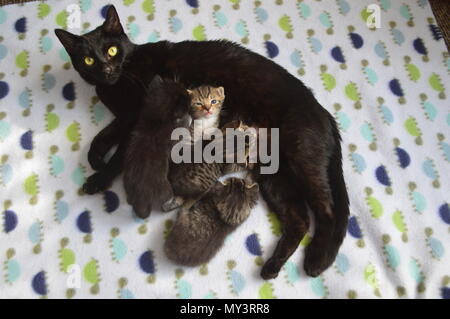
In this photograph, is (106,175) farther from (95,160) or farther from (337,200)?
(337,200)

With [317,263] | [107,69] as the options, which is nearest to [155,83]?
[107,69]

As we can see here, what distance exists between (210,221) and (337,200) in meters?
0.38

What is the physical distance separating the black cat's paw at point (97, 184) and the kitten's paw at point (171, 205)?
0.68 ft

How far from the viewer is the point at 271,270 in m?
1.29

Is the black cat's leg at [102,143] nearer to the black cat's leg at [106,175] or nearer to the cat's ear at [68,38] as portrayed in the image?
the black cat's leg at [106,175]

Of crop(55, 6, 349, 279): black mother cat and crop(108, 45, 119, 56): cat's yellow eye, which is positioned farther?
crop(108, 45, 119, 56): cat's yellow eye

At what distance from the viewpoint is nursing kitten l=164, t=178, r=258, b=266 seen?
49.4 inches

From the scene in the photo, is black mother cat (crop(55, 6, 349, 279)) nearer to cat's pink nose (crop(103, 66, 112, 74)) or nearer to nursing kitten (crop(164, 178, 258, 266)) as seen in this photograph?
cat's pink nose (crop(103, 66, 112, 74))

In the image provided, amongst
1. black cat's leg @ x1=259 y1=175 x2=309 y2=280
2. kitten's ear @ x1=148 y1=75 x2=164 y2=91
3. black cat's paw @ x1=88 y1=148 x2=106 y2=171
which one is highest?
kitten's ear @ x1=148 y1=75 x2=164 y2=91

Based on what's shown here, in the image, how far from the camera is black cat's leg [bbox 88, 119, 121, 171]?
145 cm

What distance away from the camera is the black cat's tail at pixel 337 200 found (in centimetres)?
130

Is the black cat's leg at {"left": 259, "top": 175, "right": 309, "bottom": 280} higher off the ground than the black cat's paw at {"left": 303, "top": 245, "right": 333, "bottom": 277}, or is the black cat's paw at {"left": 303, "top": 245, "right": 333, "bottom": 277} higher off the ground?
the black cat's leg at {"left": 259, "top": 175, "right": 309, "bottom": 280}

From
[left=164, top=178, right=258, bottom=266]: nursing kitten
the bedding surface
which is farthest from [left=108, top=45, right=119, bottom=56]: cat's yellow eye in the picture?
[left=164, top=178, right=258, bottom=266]: nursing kitten

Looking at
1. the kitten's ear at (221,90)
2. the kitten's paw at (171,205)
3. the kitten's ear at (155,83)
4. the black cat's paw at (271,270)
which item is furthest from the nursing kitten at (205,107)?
the black cat's paw at (271,270)
